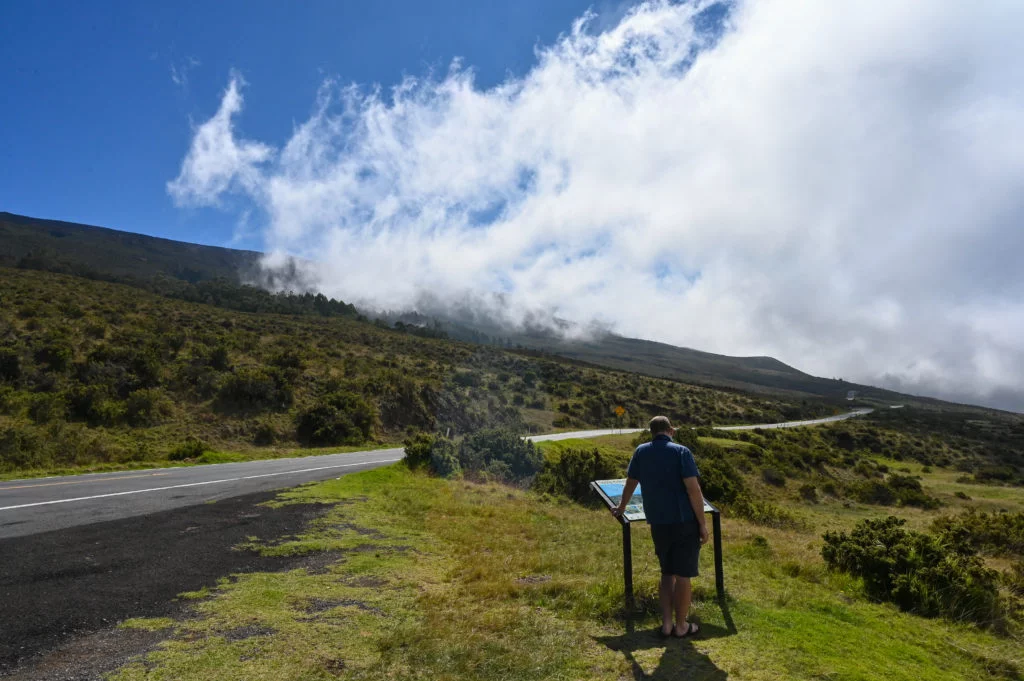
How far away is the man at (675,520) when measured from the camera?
15.5 feet

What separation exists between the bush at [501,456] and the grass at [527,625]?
9.36 metres

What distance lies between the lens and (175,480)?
1388cm

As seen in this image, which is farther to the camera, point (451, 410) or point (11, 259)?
point (11, 259)

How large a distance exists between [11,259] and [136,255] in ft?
315

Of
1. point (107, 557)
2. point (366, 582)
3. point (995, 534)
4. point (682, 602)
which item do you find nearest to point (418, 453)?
point (107, 557)

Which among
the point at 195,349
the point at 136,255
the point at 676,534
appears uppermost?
the point at 136,255

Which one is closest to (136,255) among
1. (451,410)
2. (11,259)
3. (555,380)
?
(11,259)

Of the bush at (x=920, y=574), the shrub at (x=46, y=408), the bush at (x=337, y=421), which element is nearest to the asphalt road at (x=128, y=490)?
the shrub at (x=46, y=408)

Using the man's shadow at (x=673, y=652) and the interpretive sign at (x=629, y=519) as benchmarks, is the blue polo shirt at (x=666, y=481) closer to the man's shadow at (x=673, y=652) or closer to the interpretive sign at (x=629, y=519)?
the interpretive sign at (x=629, y=519)

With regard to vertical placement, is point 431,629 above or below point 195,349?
below

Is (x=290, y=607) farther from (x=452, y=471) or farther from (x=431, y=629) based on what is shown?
(x=452, y=471)

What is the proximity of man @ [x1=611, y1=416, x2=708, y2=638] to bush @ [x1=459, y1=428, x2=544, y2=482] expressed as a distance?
42.6 ft

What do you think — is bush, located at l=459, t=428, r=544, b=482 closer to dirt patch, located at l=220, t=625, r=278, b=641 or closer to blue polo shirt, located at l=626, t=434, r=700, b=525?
blue polo shirt, located at l=626, t=434, r=700, b=525

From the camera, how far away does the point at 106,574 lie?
5.93 metres
